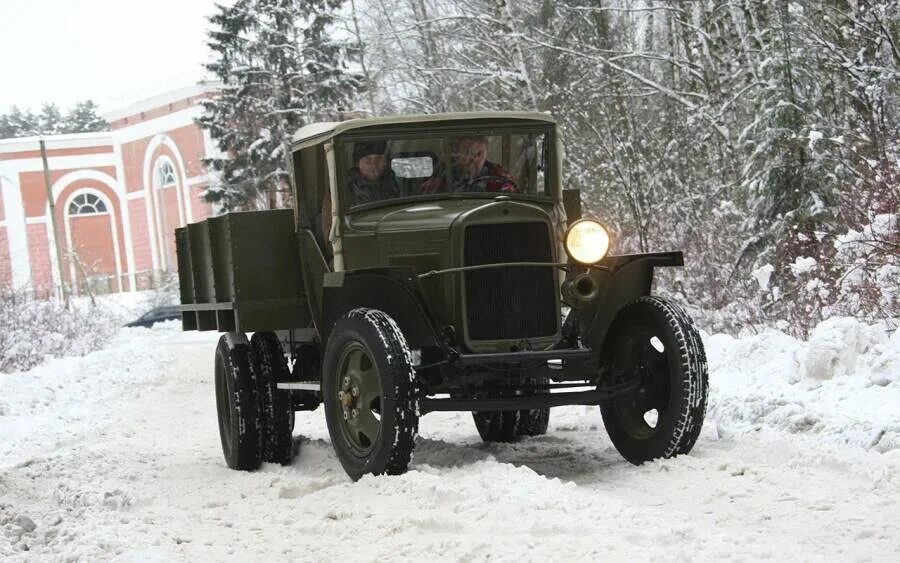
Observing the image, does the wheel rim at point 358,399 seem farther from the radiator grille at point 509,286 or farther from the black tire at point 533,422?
the black tire at point 533,422

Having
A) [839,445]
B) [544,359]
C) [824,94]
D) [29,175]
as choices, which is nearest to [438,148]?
[544,359]

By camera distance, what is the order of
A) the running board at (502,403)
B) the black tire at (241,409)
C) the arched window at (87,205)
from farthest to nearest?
the arched window at (87,205), the black tire at (241,409), the running board at (502,403)

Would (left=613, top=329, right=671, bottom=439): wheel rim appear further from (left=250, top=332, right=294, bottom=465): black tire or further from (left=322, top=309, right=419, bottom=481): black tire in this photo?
(left=250, top=332, right=294, bottom=465): black tire

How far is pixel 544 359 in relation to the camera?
701 centimetres

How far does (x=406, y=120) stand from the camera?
316 inches

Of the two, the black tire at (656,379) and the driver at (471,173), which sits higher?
the driver at (471,173)

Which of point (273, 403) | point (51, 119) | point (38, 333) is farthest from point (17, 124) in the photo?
point (273, 403)

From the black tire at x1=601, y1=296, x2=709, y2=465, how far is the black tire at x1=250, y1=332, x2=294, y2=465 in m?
2.41

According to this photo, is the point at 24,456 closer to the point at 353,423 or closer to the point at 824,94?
the point at 353,423

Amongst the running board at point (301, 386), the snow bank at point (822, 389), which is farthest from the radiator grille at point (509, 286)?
the snow bank at point (822, 389)

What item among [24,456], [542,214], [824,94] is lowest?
[24,456]

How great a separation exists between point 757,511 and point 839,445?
1504mm

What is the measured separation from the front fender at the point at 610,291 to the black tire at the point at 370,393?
54.7 inches

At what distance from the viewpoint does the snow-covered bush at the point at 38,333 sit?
2295 cm
